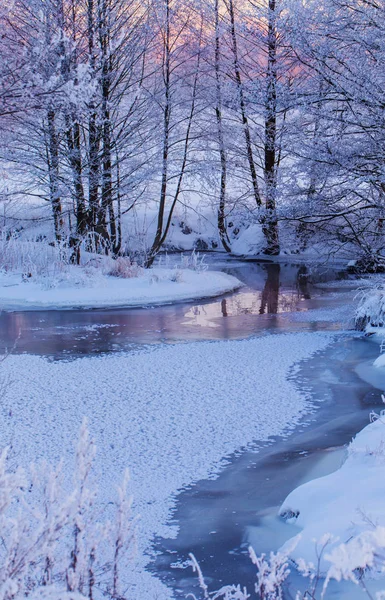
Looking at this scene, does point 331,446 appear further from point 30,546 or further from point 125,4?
point 125,4

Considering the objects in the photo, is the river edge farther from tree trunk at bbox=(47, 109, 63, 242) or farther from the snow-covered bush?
tree trunk at bbox=(47, 109, 63, 242)

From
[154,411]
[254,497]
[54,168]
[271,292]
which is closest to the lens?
[254,497]

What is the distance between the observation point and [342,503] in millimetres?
3727

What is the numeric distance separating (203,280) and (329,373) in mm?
8174

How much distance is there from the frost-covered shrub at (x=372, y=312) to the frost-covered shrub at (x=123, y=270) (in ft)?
20.4

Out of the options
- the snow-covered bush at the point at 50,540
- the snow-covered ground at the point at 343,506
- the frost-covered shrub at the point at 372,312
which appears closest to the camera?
the snow-covered bush at the point at 50,540

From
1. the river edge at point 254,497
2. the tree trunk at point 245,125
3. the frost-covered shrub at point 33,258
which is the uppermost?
the tree trunk at point 245,125

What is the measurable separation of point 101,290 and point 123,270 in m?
1.44

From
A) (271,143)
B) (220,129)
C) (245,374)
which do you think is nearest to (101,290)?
(245,374)

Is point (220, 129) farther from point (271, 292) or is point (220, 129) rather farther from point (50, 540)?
point (50, 540)

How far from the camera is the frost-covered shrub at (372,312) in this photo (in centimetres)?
1008

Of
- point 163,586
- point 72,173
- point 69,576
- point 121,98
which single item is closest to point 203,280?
point 72,173

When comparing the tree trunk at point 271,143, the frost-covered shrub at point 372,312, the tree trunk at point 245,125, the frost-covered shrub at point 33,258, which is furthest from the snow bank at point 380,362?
the tree trunk at point 245,125

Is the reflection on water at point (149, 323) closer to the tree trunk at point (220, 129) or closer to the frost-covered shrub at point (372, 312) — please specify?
the frost-covered shrub at point (372, 312)
